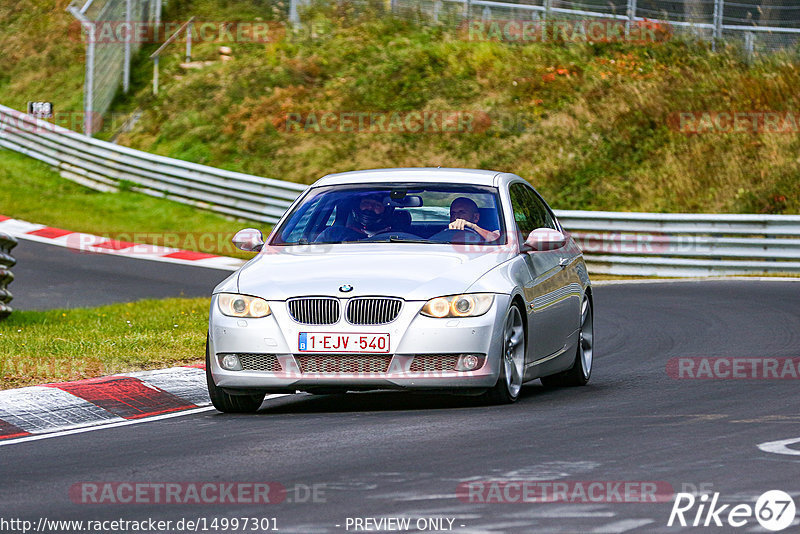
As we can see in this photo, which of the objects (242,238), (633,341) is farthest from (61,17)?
(242,238)

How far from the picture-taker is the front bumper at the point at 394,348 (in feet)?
29.1

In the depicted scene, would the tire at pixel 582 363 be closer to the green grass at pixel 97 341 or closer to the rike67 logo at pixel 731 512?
the green grass at pixel 97 341

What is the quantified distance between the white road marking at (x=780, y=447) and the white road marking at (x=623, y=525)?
189cm

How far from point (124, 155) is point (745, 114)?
13056 mm

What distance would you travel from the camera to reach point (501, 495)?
6.18 meters

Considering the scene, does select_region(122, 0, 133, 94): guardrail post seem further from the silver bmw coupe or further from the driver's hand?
the driver's hand

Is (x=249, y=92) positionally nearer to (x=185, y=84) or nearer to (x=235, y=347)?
(x=185, y=84)

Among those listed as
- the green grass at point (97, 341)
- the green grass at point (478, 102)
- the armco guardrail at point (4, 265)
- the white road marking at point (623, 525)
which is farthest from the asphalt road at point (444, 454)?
the green grass at point (478, 102)

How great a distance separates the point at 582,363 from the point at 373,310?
104 inches

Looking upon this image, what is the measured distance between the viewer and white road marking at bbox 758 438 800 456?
7293 mm

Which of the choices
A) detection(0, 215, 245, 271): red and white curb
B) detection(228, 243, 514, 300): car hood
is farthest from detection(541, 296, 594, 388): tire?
detection(0, 215, 245, 271): red and white curb

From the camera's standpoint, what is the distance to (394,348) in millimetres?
8852

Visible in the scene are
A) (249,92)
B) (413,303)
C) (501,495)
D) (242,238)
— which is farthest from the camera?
(249,92)

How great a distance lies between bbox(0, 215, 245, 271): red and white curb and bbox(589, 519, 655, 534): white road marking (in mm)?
18428
